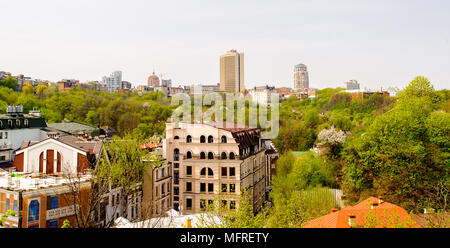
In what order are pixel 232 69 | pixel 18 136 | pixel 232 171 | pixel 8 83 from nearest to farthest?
pixel 232 171 < pixel 18 136 < pixel 232 69 < pixel 8 83

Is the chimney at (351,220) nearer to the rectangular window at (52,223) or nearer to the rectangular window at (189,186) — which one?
the rectangular window at (52,223)

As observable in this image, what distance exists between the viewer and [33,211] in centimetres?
976

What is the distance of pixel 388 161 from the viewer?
1402 cm

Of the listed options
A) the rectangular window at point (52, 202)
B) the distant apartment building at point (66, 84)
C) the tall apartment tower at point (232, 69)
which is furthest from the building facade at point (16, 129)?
the distant apartment building at point (66, 84)

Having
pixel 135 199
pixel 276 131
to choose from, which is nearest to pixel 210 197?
pixel 135 199

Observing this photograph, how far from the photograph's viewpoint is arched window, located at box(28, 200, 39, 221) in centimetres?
970

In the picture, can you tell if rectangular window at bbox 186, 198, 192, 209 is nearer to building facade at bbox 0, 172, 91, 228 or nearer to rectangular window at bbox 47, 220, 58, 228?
building facade at bbox 0, 172, 91, 228

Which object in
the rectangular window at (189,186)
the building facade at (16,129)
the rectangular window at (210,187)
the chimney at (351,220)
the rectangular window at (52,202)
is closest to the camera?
the chimney at (351,220)

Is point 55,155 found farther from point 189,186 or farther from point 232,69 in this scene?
point 232,69

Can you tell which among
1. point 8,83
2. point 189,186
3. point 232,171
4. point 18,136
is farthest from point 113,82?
point 232,171

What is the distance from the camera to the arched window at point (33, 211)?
970cm
